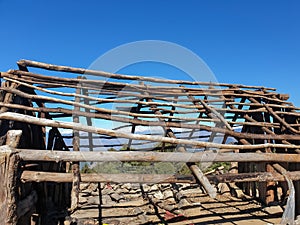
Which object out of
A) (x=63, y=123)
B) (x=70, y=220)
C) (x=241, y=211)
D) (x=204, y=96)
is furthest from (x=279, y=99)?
(x=70, y=220)

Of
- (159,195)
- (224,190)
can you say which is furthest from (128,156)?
(224,190)

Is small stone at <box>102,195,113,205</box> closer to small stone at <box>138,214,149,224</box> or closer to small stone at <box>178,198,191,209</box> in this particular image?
small stone at <box>138,214,149,224</box>

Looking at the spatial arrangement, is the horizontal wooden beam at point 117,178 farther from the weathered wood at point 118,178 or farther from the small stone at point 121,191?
the small stone at point 121,191

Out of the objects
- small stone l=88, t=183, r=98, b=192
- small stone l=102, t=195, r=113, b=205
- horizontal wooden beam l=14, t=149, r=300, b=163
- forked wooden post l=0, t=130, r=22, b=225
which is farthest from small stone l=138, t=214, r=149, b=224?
forked wooden post l=0, t=130, r=22, b=225

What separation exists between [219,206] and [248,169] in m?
1.69

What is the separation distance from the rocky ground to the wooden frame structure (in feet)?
2.62

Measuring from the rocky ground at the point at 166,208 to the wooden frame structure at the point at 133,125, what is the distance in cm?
80

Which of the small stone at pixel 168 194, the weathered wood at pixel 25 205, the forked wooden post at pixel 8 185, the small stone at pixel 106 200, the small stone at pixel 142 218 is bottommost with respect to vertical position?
the small stone at pixel 142 218

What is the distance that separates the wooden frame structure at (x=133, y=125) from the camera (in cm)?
382

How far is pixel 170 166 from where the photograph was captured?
41.9 feet

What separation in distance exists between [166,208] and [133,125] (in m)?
3.84

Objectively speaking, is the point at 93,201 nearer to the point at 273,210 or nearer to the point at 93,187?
the point at 93,187

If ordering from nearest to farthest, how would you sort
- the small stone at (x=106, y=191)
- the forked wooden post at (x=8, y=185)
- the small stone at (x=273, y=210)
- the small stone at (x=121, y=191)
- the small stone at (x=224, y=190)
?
the forked wooden post at (x=8, y=185) < the small stone at (x=273, y=210) < the small stone at (x=224, y=190) < the small stone at (x=106, y=191) < the small stone at (x=121, y=191)

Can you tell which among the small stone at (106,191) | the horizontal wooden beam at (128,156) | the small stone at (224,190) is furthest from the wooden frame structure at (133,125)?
the small stone at (106,191)
